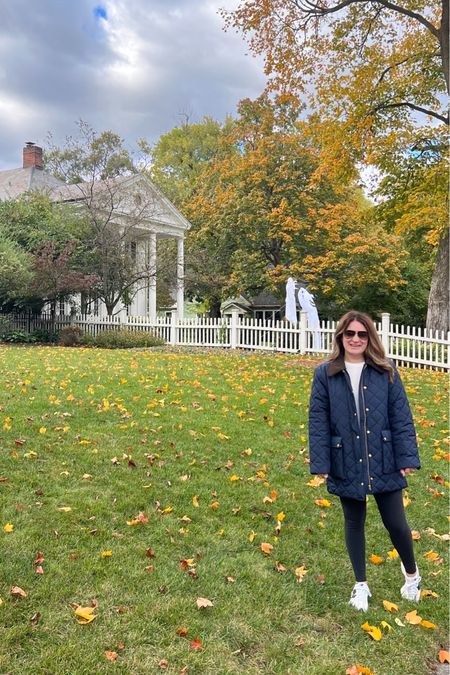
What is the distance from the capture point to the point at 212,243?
2647 centimetres

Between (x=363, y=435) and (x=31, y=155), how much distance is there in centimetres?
3016

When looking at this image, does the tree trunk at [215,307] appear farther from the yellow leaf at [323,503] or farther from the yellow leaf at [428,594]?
the yellow leaf at [428,594]

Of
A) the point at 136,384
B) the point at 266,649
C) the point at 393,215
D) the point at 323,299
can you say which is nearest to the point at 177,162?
the point at 323,299

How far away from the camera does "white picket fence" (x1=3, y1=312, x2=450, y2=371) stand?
1338cm

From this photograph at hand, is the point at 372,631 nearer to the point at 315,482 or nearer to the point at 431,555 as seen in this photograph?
the point at 431,555

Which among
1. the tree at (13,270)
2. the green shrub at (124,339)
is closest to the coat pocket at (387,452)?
the green shrub at (124,339)

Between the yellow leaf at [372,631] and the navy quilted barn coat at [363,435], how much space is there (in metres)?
0.66

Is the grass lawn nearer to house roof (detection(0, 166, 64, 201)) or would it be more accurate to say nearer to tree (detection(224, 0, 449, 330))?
tree (detection(224, 0, 449, 330))

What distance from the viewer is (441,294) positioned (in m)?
16.9

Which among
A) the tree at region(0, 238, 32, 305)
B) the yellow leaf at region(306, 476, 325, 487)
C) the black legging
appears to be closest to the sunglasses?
the black legging

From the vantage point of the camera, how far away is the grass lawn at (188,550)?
8.20 ft

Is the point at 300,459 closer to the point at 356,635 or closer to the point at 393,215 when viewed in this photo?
the point at 356,635

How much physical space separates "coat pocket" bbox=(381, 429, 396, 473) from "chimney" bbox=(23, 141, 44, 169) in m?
29.9

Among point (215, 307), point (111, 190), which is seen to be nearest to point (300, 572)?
point (111, 190)
